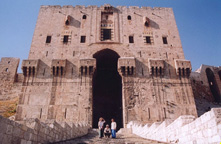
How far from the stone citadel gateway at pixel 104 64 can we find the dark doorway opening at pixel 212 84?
1268cm

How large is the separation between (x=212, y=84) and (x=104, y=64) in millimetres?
17419

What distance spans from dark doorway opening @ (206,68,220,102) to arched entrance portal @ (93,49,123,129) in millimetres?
14478

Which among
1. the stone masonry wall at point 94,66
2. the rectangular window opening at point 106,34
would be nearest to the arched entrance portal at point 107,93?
the rectangular window opening at point 106,34

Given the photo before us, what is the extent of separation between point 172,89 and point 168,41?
5.21 metres

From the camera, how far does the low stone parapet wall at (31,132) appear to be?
4.51m

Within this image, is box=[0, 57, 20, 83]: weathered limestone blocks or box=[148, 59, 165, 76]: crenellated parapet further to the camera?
box=[0, 57, 20, 83]: weathered limestone blocks

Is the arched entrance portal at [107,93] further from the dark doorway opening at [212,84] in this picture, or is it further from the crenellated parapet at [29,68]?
the dark doorway opening at [212,84]

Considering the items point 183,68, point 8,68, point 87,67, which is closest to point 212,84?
point 183,68

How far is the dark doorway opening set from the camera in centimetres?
2803

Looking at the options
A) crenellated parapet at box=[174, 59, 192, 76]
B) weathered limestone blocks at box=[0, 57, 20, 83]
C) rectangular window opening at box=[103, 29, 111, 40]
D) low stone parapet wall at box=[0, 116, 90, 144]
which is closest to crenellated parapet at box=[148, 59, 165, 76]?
crenellated parapet at box=[174, 59, 192, 76]

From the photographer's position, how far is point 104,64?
22.2m

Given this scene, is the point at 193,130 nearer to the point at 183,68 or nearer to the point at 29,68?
Result: the point at 183,68

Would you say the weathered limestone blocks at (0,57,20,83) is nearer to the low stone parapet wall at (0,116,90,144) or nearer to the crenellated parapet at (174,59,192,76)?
the crenellated parapet at (174,59,192,76)

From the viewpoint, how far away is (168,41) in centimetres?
1958
